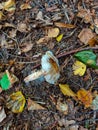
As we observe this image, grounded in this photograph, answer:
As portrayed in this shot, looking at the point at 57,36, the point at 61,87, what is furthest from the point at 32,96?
the point at 57,36

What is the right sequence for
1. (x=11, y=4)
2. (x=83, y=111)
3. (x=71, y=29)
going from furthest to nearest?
(x=11, y=4)
(x=71, y=29)
(x=83, y=111)

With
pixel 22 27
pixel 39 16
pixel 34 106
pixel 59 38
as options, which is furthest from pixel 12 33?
pixel 34 106

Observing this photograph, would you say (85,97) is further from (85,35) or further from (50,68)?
(85,35)

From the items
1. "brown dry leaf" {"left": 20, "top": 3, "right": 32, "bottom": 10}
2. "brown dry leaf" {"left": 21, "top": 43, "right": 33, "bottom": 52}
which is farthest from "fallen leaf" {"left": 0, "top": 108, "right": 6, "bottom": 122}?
"brown dry leaf" {"left": 20, "top": 3, "right": 32, "bottom": 10}

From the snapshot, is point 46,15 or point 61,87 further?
point 46,15

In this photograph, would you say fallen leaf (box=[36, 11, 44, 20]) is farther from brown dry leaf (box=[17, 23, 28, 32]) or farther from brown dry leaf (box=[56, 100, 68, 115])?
brown dry leaf (box=[56, 100, 68, 115])

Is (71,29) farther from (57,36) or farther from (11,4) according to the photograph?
(11,4)

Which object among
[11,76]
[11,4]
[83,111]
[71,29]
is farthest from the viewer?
[11,4]

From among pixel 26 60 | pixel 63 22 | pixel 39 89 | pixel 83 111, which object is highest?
pixel 63 22
